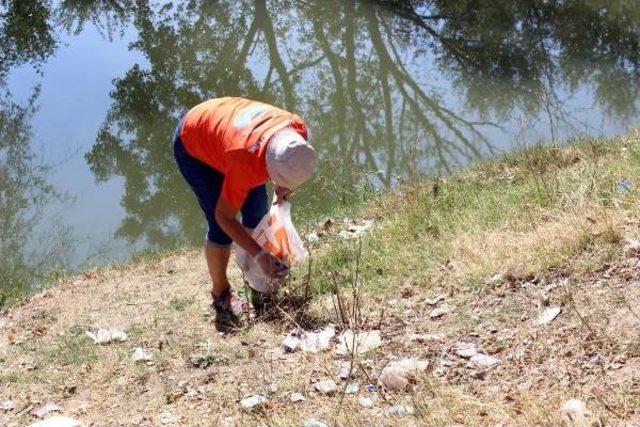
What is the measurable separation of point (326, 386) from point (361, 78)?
767 centimetres

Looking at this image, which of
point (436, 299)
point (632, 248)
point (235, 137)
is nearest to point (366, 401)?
point (436, 299)

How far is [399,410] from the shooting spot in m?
2.42

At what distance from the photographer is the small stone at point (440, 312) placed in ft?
10.7

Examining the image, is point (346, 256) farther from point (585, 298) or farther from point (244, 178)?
point (585, 298)

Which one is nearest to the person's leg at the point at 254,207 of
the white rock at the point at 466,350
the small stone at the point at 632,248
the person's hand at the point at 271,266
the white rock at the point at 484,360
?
the person's hand at the point at 271,266

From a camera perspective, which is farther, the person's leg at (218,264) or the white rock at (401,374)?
the person's leg at (218,264)

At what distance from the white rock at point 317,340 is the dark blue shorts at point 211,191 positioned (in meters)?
0.78

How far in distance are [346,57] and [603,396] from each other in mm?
8994

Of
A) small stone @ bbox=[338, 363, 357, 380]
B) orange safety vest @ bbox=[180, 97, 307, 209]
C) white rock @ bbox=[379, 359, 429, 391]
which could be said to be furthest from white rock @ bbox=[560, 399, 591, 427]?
orange safety vest @ bbox=[180, 97, 307, 209]

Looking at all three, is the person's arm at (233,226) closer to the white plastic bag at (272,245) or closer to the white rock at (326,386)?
the white plastic bag at (272,245)

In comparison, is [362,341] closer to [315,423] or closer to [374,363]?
[374,363]

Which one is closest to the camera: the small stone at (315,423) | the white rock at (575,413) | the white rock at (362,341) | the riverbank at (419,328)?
the white rock at (575,413)

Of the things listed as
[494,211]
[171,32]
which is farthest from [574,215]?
[171,32]

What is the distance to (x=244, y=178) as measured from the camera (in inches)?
126
